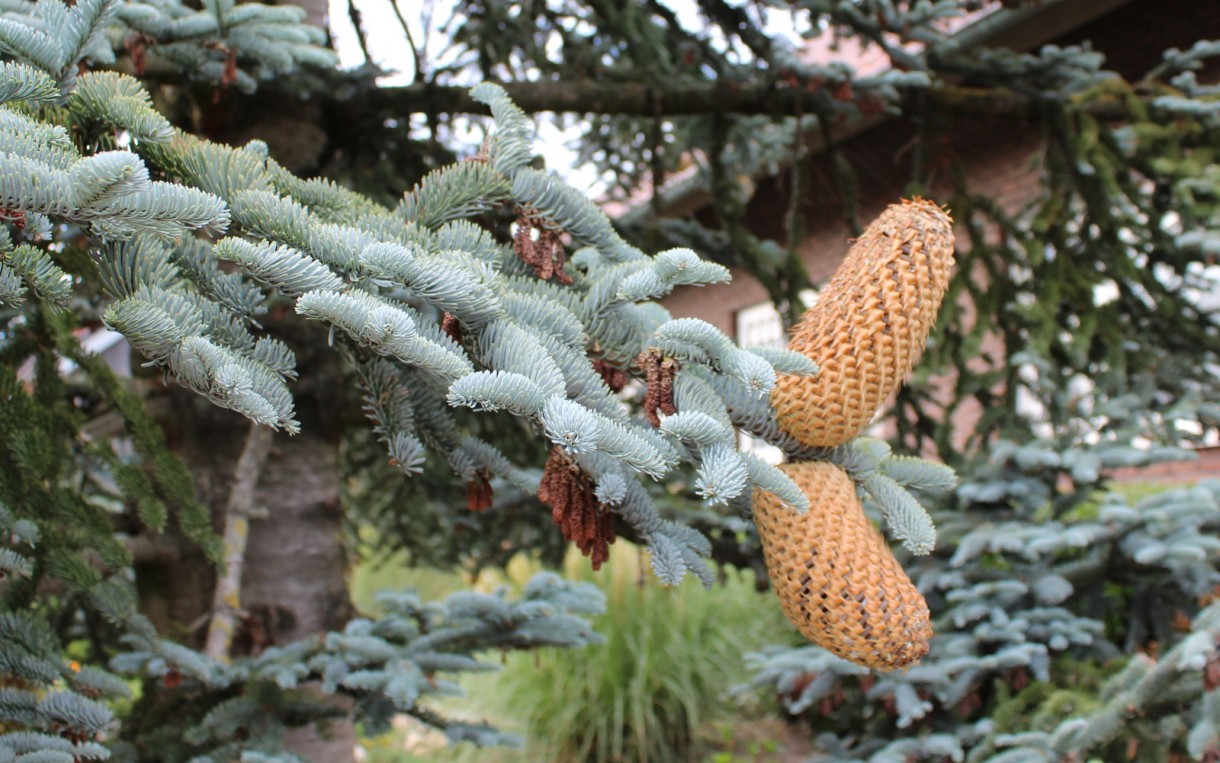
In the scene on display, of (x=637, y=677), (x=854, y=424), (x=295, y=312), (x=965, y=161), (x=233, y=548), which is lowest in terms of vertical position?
(x=637, y=677)

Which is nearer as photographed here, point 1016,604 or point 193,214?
point 193,214

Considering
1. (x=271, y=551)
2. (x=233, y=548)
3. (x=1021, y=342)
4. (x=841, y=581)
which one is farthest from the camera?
(x=1021, y=342)

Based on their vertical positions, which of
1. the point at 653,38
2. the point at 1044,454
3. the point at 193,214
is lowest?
the point at 193,214

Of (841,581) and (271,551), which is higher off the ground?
(271,551)

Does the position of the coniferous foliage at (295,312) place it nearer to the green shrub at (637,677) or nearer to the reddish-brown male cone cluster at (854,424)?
the reddish-brown male cone cluster at (854,424)

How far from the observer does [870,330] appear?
1083 mm

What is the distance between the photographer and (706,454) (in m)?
0.97

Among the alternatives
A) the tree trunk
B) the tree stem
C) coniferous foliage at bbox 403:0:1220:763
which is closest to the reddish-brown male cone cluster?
the tree stem

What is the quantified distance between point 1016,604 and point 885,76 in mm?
1638

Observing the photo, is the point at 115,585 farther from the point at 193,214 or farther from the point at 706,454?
the point at 706,454

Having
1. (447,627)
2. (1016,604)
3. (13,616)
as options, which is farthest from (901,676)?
(13,616)

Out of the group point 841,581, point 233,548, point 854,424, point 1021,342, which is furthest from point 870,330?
point 1021,342

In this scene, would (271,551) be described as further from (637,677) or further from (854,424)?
(637,677)

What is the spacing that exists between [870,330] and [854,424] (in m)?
0.12
